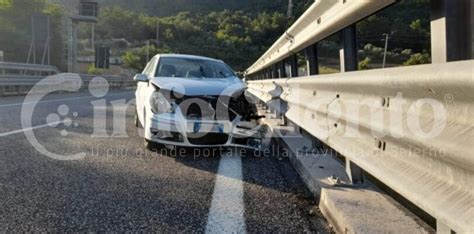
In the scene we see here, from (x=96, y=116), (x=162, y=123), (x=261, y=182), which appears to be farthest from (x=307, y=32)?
(x=96, y=116)

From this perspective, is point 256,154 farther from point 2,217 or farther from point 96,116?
point 96,116

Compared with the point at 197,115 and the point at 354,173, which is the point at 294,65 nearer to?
the point at 197,115

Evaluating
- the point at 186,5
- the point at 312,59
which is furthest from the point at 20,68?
the point at 186,5

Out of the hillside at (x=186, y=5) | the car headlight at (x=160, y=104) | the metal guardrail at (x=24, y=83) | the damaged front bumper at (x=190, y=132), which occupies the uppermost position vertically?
the hillside at (x=186, y=5)

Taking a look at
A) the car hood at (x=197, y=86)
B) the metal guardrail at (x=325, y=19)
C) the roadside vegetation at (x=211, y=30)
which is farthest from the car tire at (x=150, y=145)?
the roadside vegetation at (x=211, y=30)

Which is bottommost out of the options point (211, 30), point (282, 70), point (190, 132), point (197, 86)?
point (190, 132)

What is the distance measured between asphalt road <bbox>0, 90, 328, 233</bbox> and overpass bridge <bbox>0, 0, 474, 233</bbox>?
0.05 feet

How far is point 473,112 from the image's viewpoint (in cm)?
166

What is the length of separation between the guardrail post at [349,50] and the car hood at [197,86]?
2.49m

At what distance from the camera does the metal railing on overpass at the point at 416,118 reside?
173cm

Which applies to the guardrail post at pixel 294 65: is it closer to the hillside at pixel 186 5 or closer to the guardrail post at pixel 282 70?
the guardrail post at pixel 282 70

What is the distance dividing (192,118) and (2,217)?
2.99 meters

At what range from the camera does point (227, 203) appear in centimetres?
369

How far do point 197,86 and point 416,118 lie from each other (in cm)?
421
